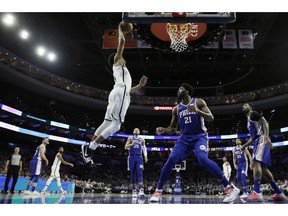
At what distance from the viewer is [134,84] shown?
31109 millimetres

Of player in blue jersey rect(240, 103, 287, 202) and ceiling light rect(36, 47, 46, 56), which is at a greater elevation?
ceiling light rect(36, 47, 46, 56)

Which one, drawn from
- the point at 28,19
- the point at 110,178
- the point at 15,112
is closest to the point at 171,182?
the point at 110,178

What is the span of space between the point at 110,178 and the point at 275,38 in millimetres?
24026

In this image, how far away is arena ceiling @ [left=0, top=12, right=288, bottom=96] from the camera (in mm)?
18828

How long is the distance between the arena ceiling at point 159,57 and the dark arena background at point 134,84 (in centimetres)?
9

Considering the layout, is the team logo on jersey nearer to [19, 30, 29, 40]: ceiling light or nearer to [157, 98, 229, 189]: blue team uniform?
[157, 98, 229, 189]: blue team uniform

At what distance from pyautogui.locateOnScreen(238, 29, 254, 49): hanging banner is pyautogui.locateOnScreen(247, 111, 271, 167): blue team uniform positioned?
43.9 ft

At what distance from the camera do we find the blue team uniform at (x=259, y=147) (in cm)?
586

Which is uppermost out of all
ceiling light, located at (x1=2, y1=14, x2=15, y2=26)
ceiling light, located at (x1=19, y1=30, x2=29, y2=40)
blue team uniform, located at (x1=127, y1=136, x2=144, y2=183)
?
ceiling light, located at (x1=19, y1=30, x2=29, y2=40)

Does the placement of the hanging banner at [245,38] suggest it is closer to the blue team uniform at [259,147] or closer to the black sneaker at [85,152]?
the blue team uniform at [259,147]

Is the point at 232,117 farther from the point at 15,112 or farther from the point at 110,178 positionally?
the point at 15,112

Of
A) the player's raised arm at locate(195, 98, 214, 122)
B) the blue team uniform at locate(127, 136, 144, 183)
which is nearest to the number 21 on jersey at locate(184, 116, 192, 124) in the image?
the player's raised arm at locate(195, 98, 214, 122)

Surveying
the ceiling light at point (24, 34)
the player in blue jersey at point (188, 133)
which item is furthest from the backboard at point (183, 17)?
the ceiling light at point (24, 34)
